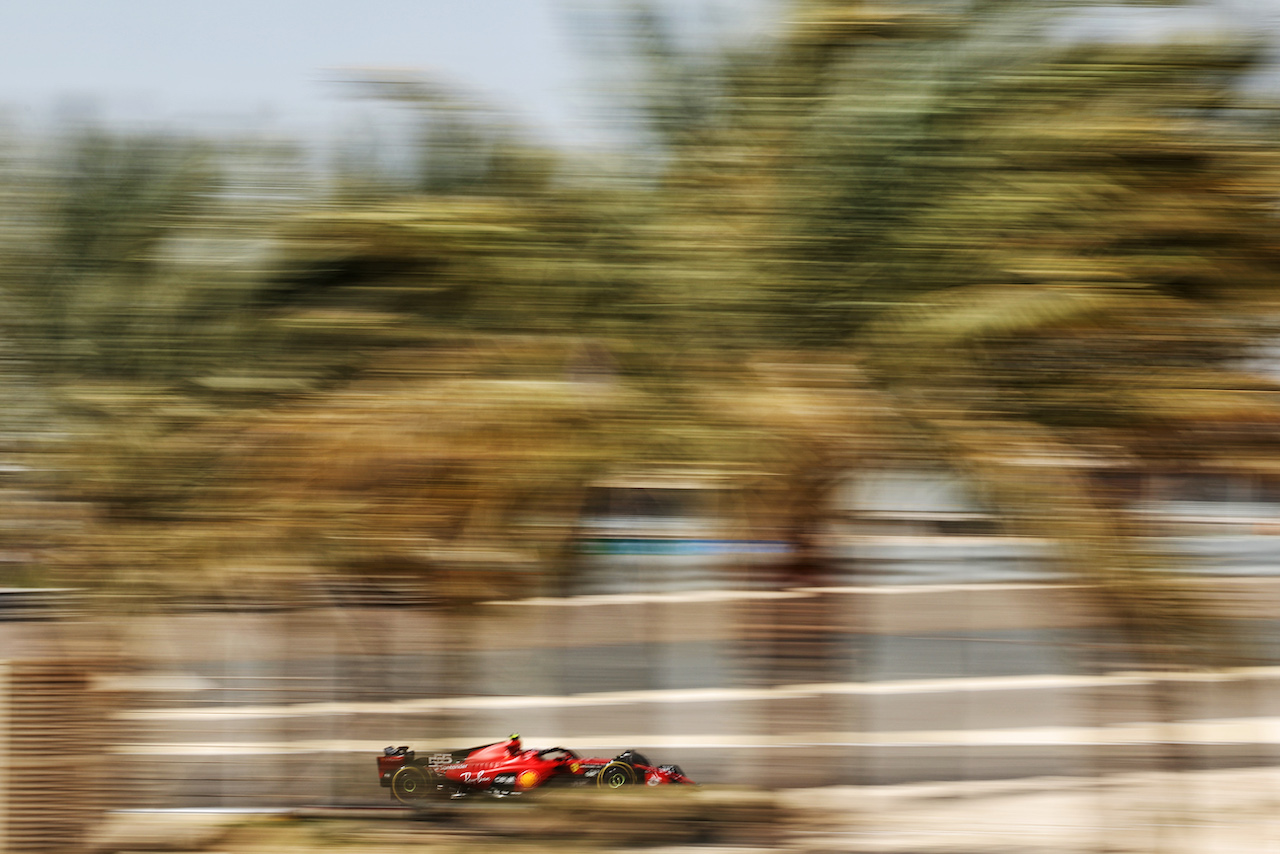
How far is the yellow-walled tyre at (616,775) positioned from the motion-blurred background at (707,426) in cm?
17

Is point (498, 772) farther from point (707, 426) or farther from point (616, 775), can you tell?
point (707, 426)

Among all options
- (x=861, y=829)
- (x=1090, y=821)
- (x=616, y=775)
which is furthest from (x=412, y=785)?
(x=1090, y=821)

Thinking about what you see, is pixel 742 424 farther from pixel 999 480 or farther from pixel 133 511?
pixel 133 511

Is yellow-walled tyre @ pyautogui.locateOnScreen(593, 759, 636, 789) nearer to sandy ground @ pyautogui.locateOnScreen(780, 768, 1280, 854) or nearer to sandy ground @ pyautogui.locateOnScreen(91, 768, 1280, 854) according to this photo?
sandy ground @ pyautogui.locateOnScreen(91, 768, 1280, 854)

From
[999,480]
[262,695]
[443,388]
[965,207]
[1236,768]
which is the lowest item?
[1236,768]

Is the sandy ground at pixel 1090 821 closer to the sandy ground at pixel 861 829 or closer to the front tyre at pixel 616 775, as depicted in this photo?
the sandy ground at pixel 861 829

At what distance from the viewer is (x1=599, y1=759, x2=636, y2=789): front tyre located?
3326 millimetres

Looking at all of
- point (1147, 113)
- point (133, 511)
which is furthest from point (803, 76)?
point (133, 511)

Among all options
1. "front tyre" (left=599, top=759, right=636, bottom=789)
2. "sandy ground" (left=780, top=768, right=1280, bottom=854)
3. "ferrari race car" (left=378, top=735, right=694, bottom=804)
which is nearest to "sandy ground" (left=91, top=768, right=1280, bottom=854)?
"sandy ground" (left=780, top=768, right=1280, bottom=854)

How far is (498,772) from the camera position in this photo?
3.19 metres

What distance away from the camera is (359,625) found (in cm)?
327

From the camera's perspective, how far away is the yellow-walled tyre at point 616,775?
10.9 feet

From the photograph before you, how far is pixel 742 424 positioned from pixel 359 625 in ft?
4.98

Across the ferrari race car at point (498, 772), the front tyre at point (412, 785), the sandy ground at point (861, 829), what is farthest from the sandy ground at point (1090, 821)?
the front tyre at point (412, 785)
